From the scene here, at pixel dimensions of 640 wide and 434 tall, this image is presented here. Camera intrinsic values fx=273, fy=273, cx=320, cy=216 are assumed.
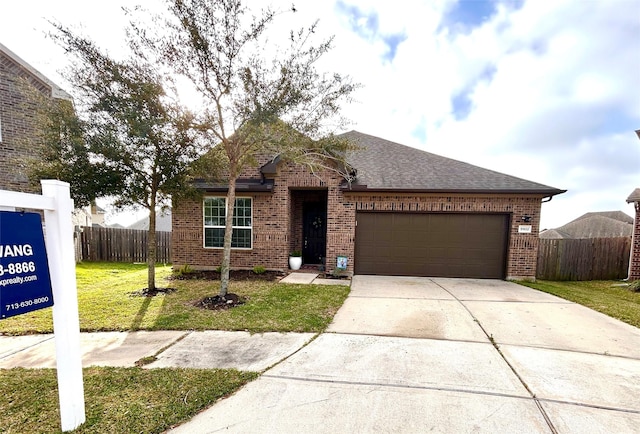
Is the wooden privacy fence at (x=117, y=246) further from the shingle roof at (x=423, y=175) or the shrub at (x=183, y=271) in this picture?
the shingle roof at (x=423, y=175)

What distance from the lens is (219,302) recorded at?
5.88 metres

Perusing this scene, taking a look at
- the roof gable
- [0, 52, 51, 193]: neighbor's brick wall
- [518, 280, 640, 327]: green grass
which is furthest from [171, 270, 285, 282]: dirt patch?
the roof gable

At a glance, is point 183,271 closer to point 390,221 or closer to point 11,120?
point 390,221

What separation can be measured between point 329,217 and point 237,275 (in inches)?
138

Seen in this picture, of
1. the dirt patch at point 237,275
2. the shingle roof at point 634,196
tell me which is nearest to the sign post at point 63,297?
the dirt patch at point 237,275

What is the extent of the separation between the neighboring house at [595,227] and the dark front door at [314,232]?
1742cm

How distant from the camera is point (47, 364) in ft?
11.3

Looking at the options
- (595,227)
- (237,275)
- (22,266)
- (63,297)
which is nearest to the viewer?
(22,266)

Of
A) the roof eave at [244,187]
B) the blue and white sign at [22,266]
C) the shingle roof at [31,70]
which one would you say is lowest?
the blue and white sign at [22,266]

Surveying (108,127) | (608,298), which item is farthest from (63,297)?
(608,298)

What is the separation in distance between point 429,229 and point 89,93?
9.45 metres

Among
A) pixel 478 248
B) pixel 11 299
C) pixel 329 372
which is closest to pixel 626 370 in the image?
pixel 329 372

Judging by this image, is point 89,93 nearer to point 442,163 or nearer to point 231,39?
point 231,39

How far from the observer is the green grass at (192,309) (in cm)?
467
